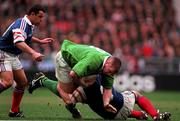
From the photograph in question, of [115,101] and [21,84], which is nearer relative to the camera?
[115,101]

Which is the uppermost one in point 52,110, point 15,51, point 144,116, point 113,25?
point 15,51

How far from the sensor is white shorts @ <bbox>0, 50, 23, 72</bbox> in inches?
499

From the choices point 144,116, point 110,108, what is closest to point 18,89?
point 110,108

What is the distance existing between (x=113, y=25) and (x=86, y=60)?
48.1ft

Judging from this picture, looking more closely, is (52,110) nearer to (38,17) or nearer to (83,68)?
(38,17)

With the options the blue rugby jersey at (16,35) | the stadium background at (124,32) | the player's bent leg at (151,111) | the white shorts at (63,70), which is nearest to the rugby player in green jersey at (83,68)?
the white shorts at (63,70)

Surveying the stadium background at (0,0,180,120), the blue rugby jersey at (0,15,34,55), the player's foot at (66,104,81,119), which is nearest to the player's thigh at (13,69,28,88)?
the blue rugby jersey at (0,15,34,55)

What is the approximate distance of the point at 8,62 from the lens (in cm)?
1271

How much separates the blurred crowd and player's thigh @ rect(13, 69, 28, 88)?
37.3 feet

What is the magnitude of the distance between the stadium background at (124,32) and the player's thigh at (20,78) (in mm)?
11181

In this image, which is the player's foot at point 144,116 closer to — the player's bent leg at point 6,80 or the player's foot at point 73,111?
the player's foot at point 73,111

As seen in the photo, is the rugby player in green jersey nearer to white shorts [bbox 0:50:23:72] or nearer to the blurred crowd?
white shorts [bbox 0:50:23:72]

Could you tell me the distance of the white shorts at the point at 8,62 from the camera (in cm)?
1267

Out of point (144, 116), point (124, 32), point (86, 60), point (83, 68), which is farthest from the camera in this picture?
point (124, 32)
